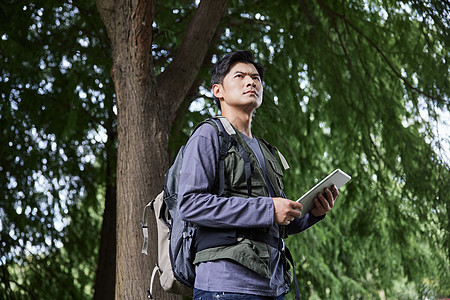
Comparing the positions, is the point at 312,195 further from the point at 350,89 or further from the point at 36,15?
the point at 36,15

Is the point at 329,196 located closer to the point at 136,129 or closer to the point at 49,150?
the point at 136,129

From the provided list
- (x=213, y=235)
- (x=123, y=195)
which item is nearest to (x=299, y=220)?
(x=213, y=235)

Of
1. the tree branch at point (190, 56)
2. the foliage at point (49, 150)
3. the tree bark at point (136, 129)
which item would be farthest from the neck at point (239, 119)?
the foliage at point (49, 150)

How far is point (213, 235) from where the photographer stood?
6.70 ft

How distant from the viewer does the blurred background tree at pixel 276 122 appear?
4.88 metres

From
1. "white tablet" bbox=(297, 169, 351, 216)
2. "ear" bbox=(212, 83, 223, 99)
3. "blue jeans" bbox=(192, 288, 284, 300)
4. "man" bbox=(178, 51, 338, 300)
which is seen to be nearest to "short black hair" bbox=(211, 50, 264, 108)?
"ear" bbox=(212, 83, 223, 99)

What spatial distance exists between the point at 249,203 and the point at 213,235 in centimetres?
18

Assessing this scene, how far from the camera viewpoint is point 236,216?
1966 millimetres

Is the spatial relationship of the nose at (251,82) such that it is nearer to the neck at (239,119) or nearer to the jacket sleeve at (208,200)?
the neck at (239,119)

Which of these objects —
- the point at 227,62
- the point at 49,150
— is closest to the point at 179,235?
the point at 227,62

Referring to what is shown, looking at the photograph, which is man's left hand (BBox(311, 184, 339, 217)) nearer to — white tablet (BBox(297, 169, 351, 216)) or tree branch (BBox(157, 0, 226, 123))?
white tablet (BBox(297, 169, 351, 216))

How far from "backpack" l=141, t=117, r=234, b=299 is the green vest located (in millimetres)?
37

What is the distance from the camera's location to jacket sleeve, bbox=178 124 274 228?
1961mm

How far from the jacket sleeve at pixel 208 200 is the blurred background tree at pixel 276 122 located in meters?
2.60
